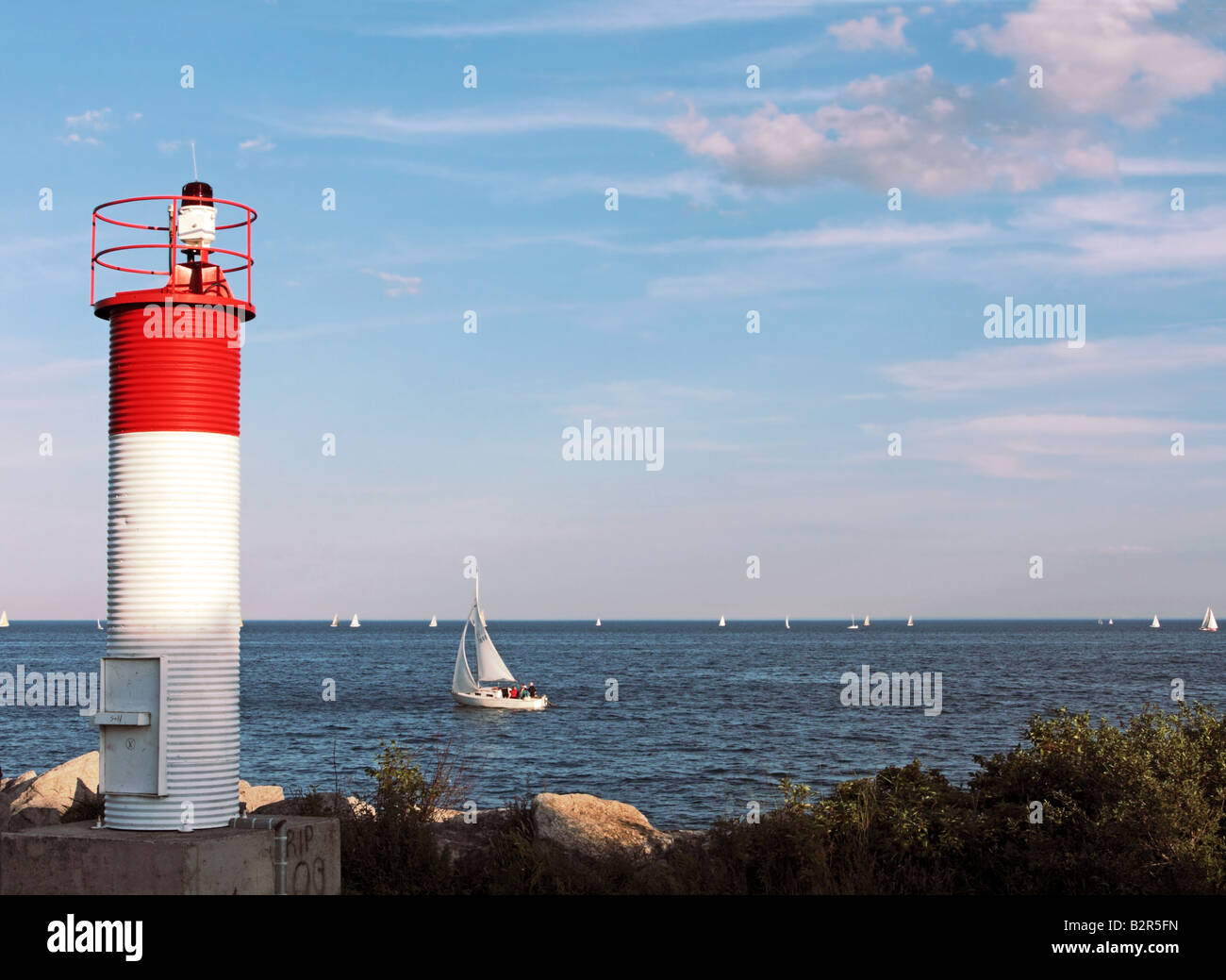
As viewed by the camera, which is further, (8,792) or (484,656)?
(484,656)

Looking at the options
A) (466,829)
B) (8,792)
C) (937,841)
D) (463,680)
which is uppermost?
(937,841)

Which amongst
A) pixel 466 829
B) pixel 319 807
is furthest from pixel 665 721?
pixel 319 807

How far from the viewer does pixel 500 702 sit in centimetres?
8662

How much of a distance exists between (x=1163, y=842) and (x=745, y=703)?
240 ft

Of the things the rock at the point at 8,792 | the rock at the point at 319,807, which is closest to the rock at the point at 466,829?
the rock at the point at 319,807

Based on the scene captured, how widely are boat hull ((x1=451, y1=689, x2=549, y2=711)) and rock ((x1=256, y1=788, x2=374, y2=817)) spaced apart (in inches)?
2732

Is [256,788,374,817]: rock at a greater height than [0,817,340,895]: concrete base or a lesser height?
lesser

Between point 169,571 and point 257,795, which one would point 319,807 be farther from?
point 257,795

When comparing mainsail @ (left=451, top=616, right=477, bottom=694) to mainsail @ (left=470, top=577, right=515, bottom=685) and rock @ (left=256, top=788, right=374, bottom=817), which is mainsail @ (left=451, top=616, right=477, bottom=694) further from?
rock @ (left=256, top=788, right=374, bottom=817)

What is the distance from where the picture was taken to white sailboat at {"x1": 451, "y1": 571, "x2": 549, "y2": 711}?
3425 inches

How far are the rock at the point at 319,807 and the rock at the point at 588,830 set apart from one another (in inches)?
103

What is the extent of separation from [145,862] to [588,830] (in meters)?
7.11

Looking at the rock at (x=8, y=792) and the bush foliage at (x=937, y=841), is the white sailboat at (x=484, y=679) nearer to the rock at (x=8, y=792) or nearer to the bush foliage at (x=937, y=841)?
the rock at (x=8, y=792)

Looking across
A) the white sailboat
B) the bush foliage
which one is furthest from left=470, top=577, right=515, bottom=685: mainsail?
the bush foliage
